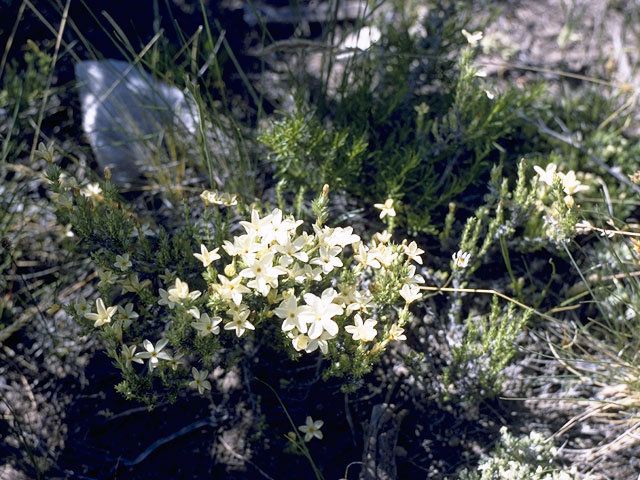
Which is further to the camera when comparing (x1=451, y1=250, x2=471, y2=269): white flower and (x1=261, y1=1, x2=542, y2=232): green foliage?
(x1=261, y1=1, x2=542, y2=232): green foliage

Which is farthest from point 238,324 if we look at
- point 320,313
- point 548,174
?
point 548,174

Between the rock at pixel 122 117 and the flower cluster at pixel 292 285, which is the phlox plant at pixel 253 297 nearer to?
the flower cluster at pixel 292 285

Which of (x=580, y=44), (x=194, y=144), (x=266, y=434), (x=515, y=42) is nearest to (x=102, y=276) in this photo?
(x=266, y=434)

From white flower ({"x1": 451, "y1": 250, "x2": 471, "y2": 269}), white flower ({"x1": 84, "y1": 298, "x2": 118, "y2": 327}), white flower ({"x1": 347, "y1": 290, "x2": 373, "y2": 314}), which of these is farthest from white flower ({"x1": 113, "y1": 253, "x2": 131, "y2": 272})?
white flower ({"x1": 451, "y1": 250, "x2": 471, "y2": 269})

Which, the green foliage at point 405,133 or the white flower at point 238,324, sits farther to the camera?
the green foliage at point 405,133

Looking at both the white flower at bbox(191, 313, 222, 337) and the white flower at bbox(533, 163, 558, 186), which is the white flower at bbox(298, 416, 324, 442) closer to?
the white flower at bbox(191, 313, 222, 337)

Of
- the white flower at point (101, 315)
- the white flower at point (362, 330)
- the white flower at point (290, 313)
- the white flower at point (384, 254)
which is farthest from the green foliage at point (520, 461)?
the white flower at point (101, 315)

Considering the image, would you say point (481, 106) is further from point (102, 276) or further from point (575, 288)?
point (102, 276)

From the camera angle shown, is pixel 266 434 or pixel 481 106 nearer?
pixel 266 434
